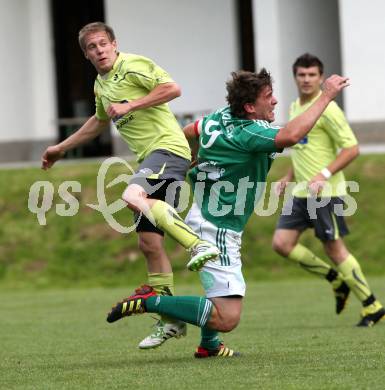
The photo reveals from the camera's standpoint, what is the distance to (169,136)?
848 cm

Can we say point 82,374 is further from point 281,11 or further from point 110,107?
point 281,11

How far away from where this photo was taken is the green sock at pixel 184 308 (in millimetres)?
7512

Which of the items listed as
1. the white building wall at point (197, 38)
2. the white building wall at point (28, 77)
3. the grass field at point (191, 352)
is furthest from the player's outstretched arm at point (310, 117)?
the white building wall at point (28, 77)

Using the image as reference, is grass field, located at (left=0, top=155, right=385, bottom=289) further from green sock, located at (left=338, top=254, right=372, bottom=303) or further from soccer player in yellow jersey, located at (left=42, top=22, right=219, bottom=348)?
soccer player in yellow jersey, located at (left=42, top=22, right=219, bottom=348)

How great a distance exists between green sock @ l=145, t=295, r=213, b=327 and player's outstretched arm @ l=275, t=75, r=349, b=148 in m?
1.08

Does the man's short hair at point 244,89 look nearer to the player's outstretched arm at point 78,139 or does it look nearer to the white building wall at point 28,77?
the player's outstretched arm at point 78,139

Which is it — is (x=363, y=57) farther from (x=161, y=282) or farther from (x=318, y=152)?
(x=161, y=282)

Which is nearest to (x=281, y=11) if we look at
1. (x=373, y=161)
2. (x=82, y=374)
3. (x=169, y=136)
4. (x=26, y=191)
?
(x=373, y=161)

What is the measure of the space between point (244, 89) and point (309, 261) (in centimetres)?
369

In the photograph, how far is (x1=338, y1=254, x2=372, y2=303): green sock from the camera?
10641mm

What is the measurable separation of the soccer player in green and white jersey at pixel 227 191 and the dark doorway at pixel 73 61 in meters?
19.1

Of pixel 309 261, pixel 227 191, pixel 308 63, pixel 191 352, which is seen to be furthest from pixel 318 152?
pixel 227 191

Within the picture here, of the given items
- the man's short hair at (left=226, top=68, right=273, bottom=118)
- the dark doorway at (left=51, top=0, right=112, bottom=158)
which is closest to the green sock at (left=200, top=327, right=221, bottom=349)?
the man's short hair at (left=226, top=68, right=273, bottom=118)

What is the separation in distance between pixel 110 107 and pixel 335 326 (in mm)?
3184
